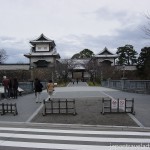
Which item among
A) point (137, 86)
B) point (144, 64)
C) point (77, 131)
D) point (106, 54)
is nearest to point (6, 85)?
point (77, 131)

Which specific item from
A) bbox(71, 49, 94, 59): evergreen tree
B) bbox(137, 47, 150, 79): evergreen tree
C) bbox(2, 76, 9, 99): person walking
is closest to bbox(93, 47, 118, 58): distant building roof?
bbox(71, 49, 94, 59): evergreen tree

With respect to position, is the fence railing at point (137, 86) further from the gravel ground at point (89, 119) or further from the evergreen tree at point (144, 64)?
the gravel ground at point (89, 119)

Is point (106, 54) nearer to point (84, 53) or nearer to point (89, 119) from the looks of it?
point (84, 53)

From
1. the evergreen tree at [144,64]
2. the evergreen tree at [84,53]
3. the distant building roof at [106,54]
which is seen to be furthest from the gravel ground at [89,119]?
the evergreen tree at [84,53]

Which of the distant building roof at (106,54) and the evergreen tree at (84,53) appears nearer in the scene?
the distant building roof at (106,54)

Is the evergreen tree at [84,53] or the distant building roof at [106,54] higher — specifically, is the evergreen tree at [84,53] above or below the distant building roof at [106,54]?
above

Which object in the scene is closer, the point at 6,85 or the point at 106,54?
the point at 6,85

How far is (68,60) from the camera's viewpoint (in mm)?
72688

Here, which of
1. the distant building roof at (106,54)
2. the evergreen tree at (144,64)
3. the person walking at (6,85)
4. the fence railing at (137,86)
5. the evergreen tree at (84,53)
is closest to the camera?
the person walking at (6,85)

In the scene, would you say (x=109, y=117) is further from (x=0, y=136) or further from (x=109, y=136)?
(x=0, y=136)

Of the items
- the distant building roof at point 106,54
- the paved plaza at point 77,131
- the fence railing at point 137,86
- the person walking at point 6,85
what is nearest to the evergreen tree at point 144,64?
the fence railing at point 137,86

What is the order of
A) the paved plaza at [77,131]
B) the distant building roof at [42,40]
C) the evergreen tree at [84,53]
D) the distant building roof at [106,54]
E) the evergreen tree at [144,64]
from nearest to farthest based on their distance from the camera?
the paved plaza at [77,131] < the evergreen tree at [144,64] < the distant building roof at [42,40] < the distant building roof at [106,54] < the evergreen tree at [84,53]

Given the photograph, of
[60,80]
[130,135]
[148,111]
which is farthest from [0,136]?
[60,80]

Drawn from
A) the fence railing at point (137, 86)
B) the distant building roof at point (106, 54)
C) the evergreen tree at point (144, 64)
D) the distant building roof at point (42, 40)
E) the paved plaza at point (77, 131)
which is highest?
the distant building roof at point (42, 40)
